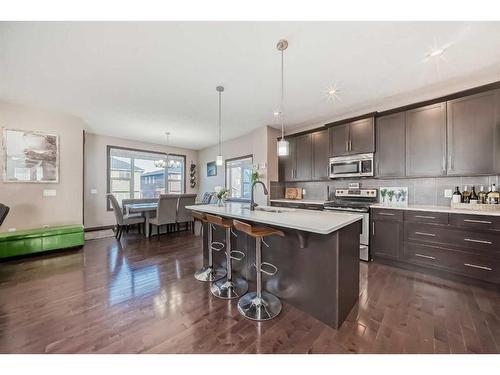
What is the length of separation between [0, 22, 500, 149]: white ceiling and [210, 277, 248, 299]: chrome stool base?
2.57 metres

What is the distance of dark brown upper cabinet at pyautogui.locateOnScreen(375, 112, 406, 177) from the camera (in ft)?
10.3

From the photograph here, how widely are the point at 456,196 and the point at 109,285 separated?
469 cm

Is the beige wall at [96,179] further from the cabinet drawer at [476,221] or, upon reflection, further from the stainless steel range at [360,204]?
the cabinet drawer at [476,221]

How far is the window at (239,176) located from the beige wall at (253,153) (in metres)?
0.18

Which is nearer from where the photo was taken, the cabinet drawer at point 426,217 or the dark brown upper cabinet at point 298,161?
the cabinet drawer at point 426,217

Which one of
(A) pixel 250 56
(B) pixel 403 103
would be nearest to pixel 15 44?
(A) pixel 250 56

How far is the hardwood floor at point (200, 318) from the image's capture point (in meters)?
1.46

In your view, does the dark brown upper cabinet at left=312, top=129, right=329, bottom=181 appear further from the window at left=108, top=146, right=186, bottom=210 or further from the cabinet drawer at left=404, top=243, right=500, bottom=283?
the window at left=108, top=146, right=186, bottom=210

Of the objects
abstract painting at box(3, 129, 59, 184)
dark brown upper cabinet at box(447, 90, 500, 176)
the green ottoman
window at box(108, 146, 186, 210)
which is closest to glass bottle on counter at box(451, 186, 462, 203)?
dark brown upper cabinet at box(447, 90, 500, 176)

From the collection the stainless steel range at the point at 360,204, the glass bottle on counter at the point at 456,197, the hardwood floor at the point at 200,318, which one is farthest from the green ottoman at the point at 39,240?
the glass bottle on counter at the point at 456,197

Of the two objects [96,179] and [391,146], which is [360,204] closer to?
[391,146]

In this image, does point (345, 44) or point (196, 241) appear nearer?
point (345, 44)

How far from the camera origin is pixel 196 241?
428 centimetres
